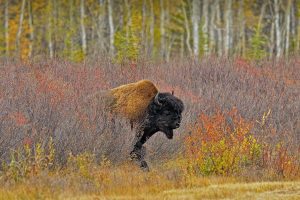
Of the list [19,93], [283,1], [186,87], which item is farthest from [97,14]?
[19,93]

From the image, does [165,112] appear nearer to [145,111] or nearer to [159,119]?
[159,119]

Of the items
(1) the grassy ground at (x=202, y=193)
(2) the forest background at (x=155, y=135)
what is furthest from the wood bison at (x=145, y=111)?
(1) the grassy ground at (x=202, y=193)

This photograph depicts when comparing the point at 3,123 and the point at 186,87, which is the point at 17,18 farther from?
the point at 3,123

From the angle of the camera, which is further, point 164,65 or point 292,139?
point 164,65

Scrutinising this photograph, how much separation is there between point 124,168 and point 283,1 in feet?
115

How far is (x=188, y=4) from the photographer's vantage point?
1817 inches

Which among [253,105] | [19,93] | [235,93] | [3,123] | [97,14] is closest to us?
[3,123]

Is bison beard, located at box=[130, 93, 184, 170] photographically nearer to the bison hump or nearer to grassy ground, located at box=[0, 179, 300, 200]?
the bison hump

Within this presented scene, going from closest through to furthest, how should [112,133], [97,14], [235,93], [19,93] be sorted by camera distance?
[112,133] → [19,93] → [235,93] → [97,14]

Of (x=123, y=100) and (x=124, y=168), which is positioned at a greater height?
(x=123, y=100)

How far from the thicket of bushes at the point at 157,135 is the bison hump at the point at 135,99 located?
392 mm

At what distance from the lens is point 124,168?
11891 mm

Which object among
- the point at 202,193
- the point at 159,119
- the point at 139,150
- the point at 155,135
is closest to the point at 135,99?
the point at 159,119

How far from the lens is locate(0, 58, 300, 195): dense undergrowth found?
33.9ft
